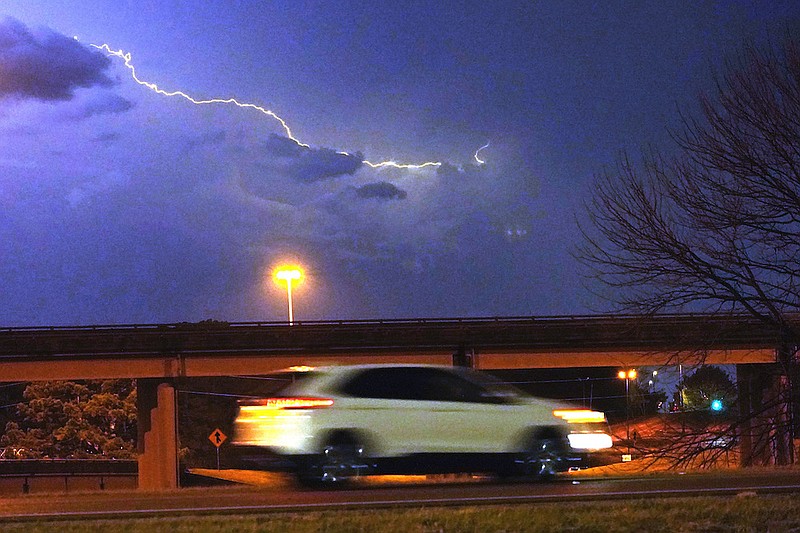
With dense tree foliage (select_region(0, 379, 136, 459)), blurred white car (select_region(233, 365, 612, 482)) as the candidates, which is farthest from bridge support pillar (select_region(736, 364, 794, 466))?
dense tree foliage (select_region(0, 379, 136, 459))

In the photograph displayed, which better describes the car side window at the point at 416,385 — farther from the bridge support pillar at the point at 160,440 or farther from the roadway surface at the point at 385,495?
the bridge support pillar at the point at 160,440

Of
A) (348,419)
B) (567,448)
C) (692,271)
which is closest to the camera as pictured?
(348,419)

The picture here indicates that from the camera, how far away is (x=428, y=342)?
51.7 metres

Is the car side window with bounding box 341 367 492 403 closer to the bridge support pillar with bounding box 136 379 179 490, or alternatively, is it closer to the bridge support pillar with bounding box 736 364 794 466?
Answer: the bridge support pillar with bounding box 736 364 794 466

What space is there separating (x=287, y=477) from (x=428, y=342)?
37557mm

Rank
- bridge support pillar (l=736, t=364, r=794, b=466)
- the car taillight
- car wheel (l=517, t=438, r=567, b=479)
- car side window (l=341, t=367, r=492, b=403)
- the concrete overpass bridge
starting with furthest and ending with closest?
the concrete overpass bridge, bridge support pillar (l=736, t=364, r=794, b=466), car wheel (l=517, t=438, r=567, b=479), car side window (l=341, t=367, r=492, b=403), the car taillight

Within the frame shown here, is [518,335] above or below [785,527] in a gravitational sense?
above

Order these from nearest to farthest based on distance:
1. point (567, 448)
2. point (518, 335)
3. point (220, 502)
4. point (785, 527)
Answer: point (785, 527), point (220, 502), point (567, 448), point (518, 335)

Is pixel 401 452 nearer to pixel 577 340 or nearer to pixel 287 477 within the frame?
pixel 287 477

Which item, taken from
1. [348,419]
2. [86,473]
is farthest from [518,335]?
[348,419]

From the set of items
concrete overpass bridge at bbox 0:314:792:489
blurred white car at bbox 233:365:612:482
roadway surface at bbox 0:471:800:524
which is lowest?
roadway surface at bbox 0:471:800:524

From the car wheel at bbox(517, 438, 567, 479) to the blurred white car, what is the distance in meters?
0.01

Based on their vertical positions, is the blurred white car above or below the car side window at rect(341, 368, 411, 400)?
below

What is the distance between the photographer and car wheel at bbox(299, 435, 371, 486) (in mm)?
13992
